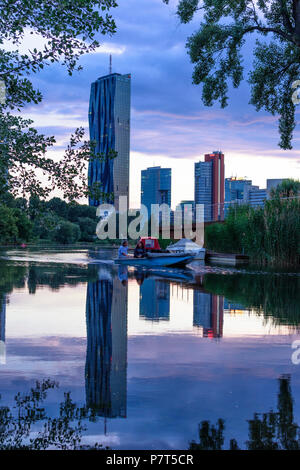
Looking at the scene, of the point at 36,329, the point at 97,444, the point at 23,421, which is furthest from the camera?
the point at 36,329

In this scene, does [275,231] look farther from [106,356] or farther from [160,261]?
[106,356]

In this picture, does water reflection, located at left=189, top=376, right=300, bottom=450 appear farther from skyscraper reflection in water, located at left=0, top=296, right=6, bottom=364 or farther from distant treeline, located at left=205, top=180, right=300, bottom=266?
distant treeline, located at left=205, top=180, right=300, bottom=266

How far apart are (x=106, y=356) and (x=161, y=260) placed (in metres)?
22.3

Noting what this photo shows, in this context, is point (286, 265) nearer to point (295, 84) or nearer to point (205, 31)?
point (295, 84)

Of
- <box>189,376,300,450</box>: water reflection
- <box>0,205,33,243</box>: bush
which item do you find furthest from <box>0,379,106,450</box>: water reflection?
<box>0,205,33,243</box>: bush

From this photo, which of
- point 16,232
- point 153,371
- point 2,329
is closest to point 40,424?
point 153,371

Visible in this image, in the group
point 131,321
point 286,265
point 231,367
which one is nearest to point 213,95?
point 286,265

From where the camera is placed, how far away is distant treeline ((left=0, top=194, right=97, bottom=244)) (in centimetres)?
847

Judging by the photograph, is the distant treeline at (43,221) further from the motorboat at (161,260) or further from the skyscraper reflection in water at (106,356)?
the motorboat at (161,260)

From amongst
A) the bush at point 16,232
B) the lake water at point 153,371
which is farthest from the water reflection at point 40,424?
the bush at point 16,232

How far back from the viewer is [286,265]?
96.3 ft

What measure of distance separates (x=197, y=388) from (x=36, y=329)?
457 centimetres

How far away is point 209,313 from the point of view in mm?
11945

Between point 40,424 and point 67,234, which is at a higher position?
point 67,234
